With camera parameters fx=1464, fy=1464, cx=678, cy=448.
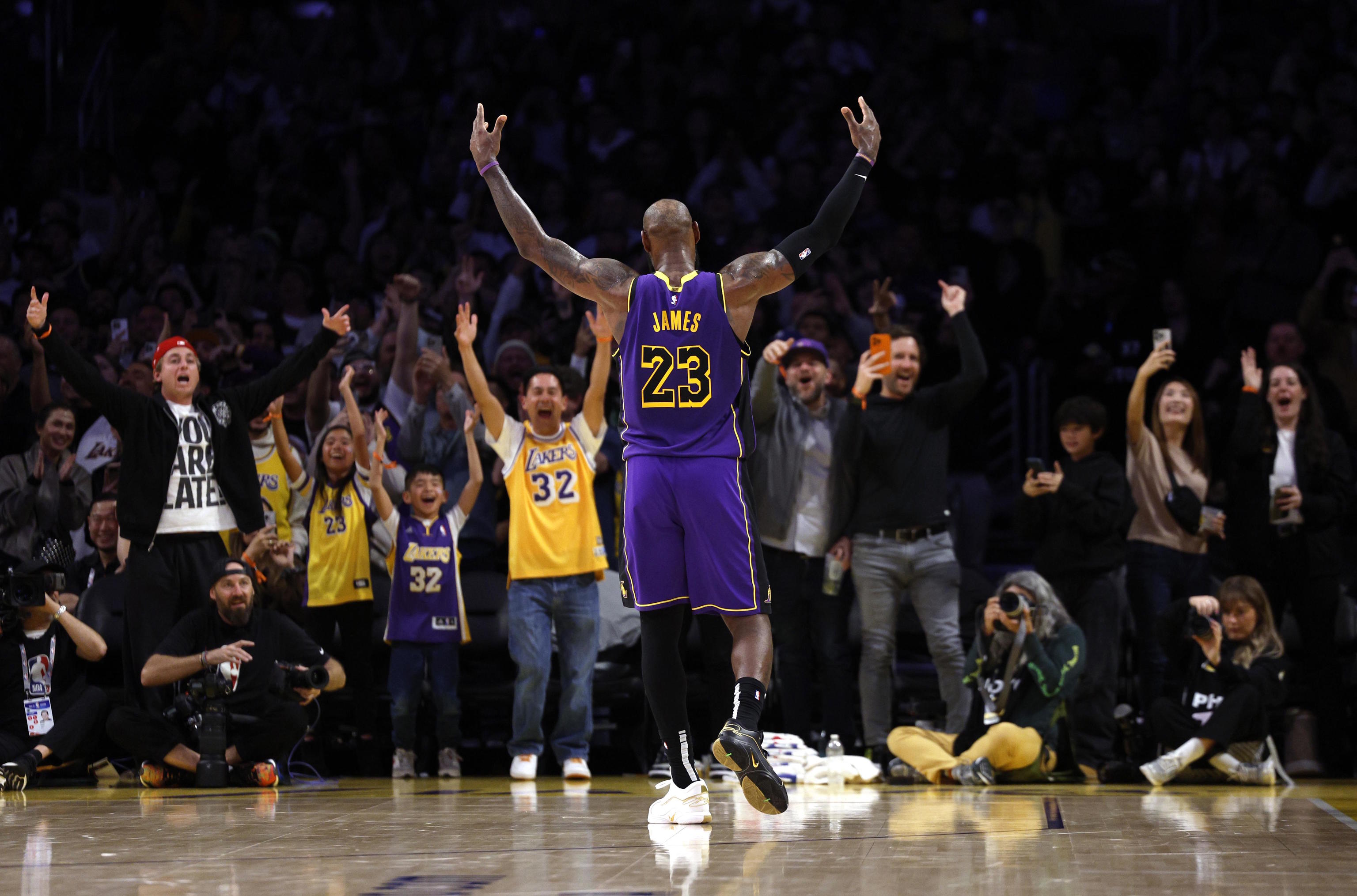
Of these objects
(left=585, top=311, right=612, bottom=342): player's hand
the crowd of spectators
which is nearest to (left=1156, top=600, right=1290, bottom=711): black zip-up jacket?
the crowd of spectators

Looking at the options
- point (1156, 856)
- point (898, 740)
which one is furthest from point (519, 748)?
point (1156, 856)

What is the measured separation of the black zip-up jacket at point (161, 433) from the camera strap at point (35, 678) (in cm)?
84

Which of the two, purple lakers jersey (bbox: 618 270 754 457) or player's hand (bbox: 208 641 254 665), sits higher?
purple lakers jersey (bbox: 618 270 754 457)

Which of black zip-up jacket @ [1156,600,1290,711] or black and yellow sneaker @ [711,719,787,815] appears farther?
black zip-up jacket @ [1156,600,1290,711]

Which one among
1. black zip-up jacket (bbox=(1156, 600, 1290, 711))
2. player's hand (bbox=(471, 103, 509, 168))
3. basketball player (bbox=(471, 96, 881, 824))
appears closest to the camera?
basketball player (bbox=(471, 96, 881, 824))

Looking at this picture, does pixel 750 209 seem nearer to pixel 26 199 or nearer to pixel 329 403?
pixel 329 403

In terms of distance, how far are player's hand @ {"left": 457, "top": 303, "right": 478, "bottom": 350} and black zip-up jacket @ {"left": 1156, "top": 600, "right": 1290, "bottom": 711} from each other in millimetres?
3642

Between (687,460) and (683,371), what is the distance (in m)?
0.28

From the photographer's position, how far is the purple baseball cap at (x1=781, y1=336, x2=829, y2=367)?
7.66 meters

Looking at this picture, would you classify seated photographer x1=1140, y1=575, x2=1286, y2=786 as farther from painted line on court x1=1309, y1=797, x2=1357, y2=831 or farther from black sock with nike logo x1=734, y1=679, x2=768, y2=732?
black sock with nike logo x1=734, y1=679, x2=768, y2=732

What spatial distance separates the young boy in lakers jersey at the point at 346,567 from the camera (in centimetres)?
782

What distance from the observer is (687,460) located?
4.58m

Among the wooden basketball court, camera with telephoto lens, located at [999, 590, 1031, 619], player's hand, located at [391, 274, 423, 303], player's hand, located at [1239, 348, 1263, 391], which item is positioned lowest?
the wooden basketball court

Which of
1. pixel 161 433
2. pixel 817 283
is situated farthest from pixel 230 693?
pixel 817 283
